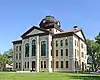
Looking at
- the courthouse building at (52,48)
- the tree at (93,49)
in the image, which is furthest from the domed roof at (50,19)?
the tree at (93,49)

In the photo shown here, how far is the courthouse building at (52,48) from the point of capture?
189 ft

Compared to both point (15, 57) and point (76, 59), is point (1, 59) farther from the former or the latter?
point (76, 59)

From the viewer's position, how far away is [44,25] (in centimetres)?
6556

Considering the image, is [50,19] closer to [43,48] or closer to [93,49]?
[43,48]

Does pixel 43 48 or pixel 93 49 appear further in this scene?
pixel 93 49

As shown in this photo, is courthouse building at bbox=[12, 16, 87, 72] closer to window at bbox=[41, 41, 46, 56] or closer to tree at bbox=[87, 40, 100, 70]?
window at bbox=[41, 41, 46, 56]

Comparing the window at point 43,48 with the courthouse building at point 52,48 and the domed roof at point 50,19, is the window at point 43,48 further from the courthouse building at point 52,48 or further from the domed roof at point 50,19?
the domed roof at point 50,19

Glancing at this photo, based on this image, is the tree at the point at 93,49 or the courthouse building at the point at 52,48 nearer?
the courthouse building at the point at 52,48

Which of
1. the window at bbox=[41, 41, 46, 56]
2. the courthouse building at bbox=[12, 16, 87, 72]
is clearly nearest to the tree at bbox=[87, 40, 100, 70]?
the courthouse building at bbox=[12, 16, 87, 72]

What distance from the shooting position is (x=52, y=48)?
60250mm

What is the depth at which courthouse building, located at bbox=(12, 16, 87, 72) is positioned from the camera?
57500 mm

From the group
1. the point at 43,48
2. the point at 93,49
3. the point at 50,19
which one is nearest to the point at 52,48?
the point at 43,48

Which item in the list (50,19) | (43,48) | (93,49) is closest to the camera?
(43,48)

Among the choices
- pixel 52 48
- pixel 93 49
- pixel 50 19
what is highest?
pixel 50 19
